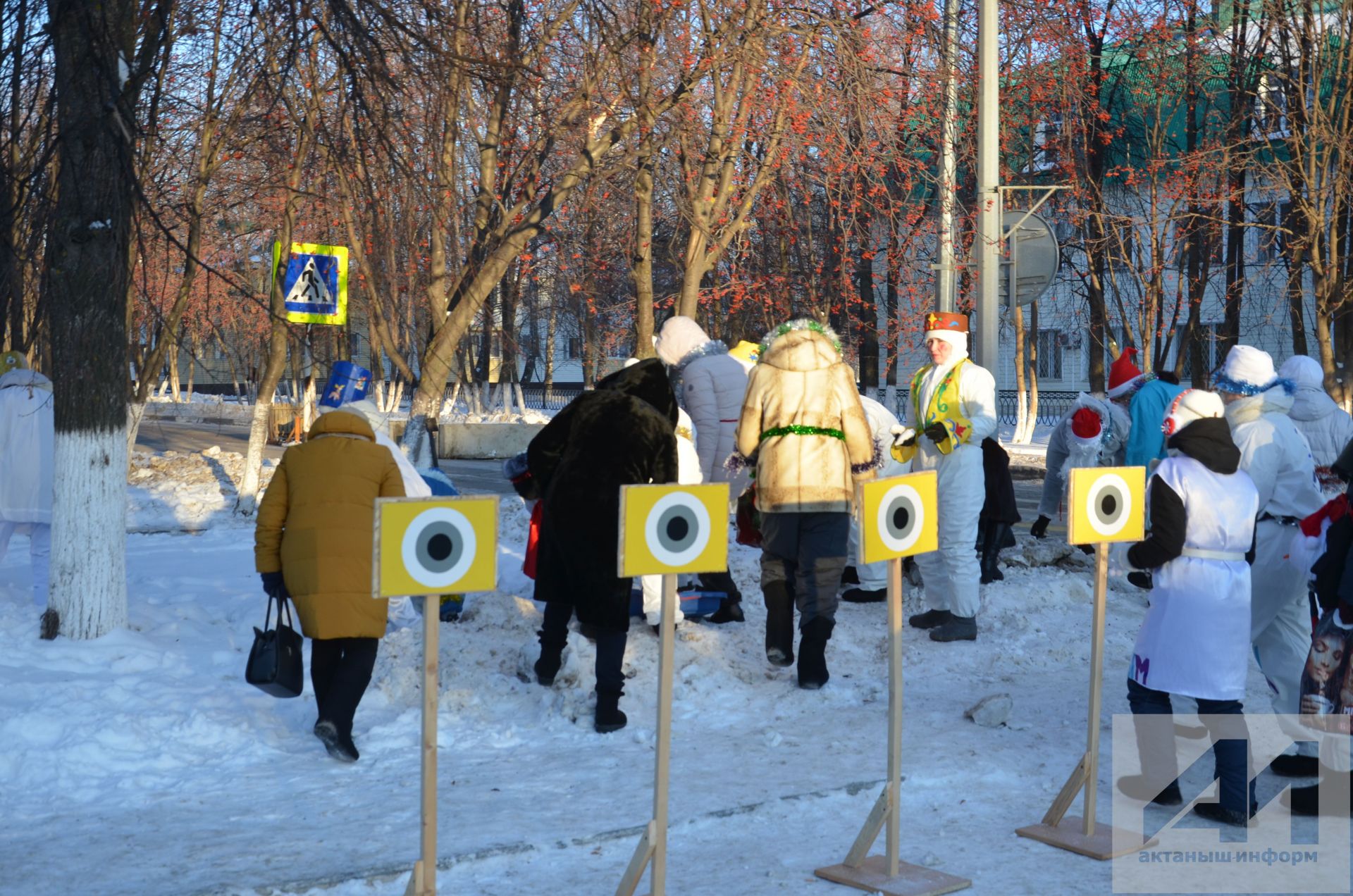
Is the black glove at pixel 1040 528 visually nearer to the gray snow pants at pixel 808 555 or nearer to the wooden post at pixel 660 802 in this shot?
the gray snow pants at pixel 808 555

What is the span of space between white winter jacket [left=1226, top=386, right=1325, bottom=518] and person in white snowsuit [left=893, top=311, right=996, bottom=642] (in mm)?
1939

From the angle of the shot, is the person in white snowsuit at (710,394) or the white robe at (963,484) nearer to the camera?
the white robe at (963,484)

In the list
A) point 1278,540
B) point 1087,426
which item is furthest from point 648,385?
point 1087,426

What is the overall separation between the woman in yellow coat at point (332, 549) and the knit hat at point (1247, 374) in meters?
3.89

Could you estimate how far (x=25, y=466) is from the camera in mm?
8828

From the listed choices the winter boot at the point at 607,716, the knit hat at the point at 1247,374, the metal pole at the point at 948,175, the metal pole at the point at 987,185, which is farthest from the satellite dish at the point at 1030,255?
the winter boot at the point at 607,716

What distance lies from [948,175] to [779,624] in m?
6.79

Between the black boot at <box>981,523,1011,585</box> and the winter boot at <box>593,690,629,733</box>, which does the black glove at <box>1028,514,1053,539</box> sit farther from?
the winter boot at <box>593,690,629,733</box>

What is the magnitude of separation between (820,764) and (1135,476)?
1825 millimetres

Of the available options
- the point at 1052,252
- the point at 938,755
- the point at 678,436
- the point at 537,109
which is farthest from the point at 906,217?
the point at 938,755

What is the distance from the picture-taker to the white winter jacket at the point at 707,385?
28.2 feet

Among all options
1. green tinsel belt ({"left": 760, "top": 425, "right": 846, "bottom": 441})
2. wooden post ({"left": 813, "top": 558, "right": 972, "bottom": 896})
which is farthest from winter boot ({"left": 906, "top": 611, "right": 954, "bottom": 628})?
wooden post ({"left": 813, "top": 558, "right": 972, "bottom": 896})

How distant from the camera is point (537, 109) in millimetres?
10000

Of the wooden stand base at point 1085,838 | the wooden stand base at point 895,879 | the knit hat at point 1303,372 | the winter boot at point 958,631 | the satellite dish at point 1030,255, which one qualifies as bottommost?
the wooden stand base at point 895,879
